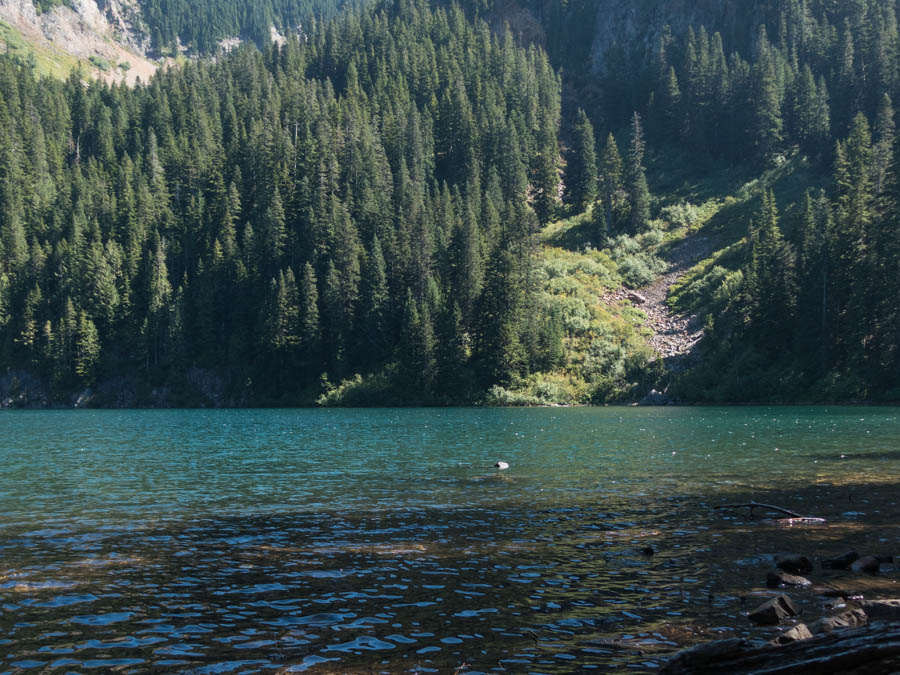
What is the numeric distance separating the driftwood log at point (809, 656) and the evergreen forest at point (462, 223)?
83.3 meters

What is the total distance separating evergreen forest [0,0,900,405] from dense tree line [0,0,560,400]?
540mm

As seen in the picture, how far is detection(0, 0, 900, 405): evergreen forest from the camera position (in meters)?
93.6

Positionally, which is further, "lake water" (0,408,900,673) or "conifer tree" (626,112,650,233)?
"conifer tree" (626,112,650,233)

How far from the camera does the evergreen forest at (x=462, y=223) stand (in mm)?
93562

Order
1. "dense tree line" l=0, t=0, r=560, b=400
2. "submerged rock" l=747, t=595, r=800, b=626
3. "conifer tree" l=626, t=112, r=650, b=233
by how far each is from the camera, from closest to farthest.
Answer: "submerged rock" l=747, t=595, r=800, b=626 → "dense tree line" l=0, t=0, r=560, b=400 → "conifer tree" l=626, t=112, r=650, b=233

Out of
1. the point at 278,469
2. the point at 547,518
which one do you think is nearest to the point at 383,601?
the point at 547,518

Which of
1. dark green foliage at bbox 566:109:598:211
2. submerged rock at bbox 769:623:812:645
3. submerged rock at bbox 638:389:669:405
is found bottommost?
submerged rock at bbox 769:623:812:645

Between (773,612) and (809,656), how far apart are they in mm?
3622

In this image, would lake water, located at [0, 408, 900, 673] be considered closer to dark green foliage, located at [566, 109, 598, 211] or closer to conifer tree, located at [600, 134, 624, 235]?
conifer tree, located at [600, 134, 624, 235]

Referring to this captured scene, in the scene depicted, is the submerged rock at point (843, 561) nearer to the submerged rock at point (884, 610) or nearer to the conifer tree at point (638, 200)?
the submerged rock at point (884, 610)

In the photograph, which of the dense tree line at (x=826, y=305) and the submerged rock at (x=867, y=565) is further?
the dense tree line at (x=826, y=305)

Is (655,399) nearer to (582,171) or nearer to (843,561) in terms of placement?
(582,171)

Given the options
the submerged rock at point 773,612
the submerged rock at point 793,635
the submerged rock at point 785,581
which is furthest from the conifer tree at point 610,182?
the submerged rock at point 793,635

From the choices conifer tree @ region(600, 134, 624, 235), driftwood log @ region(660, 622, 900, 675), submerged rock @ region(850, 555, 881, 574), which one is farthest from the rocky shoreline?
conifer tree @ region(600, 134, 624, 235)
